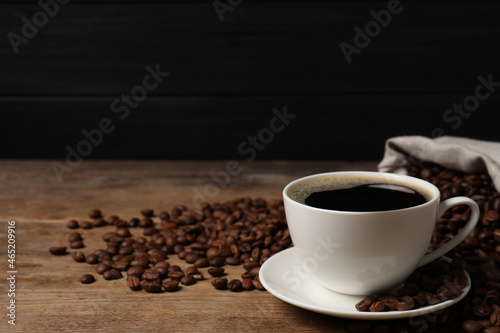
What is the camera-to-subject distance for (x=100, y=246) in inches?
45.5

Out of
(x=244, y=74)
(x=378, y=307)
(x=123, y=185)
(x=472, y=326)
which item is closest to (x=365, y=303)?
(x=378, y=307)

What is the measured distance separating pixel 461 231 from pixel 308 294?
243mm

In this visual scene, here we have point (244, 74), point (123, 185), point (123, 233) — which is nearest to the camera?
point (123, 233)

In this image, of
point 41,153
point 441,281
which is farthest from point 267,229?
point 41,153

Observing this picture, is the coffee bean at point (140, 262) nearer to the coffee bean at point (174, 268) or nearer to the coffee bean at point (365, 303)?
the coffee bean at point (174, 268)

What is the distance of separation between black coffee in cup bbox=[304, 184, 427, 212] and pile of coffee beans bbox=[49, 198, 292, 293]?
18cm

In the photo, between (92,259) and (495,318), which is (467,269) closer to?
(495,318)

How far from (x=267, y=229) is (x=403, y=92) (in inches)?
41.6

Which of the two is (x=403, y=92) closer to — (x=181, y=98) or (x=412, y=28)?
(x=412, y=28)

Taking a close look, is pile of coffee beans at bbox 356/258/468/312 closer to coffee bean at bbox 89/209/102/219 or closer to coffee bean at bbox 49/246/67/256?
coffee bean at bbox 49/246/67/256

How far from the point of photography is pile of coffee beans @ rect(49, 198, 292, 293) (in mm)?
981

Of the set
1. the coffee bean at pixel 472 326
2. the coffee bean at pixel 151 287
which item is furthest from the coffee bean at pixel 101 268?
the coffee bean at pixel 472 326

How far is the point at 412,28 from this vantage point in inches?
76.1

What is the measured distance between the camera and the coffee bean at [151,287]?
934 mm
